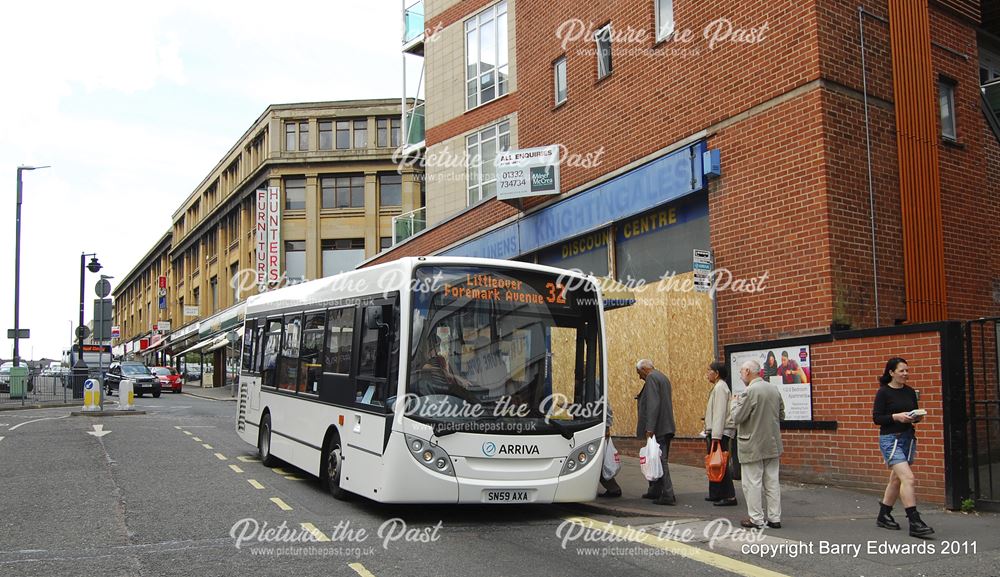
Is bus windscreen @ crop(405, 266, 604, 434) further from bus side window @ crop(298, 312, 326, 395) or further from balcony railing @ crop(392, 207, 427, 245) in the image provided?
balcony railing @ crop(392, 207, 427, 245)

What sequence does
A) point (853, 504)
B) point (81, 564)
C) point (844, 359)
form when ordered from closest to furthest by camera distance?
point (81, 564) → point (853, 504) → point (844, 359)

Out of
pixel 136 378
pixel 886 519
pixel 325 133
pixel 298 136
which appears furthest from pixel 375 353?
pixel 298 136

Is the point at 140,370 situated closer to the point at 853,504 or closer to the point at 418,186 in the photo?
the point at 418,186

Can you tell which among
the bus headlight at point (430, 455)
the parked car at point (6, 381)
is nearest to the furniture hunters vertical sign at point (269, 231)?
the parked car at point (6, 381)

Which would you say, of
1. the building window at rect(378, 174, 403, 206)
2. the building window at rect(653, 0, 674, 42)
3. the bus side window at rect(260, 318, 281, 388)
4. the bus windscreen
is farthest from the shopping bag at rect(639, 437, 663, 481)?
the building window at rect(378, 174, 403, 206)

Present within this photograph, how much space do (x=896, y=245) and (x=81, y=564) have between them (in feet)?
35.1

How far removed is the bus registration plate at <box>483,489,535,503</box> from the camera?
29.0 ft

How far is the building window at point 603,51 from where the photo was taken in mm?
16641

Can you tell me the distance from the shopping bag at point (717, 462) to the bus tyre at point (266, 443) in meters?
6.73

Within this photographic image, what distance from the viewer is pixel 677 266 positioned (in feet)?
47.2

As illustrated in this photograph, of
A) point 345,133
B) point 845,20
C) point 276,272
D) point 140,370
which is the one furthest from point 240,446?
point 345,133

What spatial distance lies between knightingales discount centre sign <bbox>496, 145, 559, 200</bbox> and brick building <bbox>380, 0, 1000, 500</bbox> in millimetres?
446

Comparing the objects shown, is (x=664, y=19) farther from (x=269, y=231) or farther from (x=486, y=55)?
(x=269, y=231)

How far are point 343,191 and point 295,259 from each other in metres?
4.90
